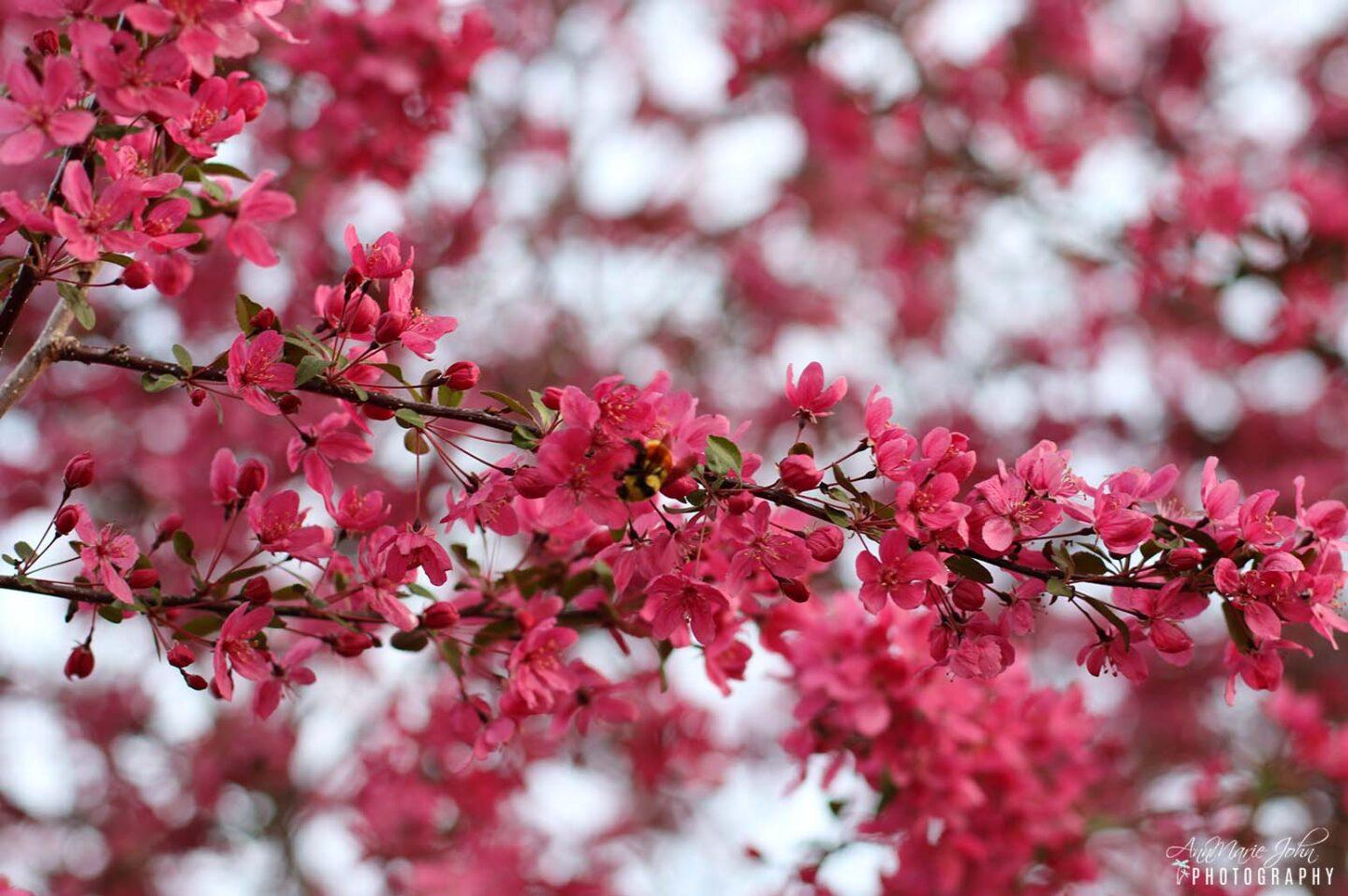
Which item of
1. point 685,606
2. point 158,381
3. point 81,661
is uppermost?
point 158,381

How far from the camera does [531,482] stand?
1.39 metres

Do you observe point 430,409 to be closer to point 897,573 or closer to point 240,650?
point 240,650

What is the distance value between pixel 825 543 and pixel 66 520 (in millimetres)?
1008

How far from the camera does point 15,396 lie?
4.88 feet

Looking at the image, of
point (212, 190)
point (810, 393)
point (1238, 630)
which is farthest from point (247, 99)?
point (1238, 630)

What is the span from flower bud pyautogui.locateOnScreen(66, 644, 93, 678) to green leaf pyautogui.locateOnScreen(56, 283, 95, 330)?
471mm

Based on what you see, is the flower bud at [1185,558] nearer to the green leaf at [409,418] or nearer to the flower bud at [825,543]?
the flower bud at [825,543]

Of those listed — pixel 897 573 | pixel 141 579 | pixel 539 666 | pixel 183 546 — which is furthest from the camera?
pixel 539 666

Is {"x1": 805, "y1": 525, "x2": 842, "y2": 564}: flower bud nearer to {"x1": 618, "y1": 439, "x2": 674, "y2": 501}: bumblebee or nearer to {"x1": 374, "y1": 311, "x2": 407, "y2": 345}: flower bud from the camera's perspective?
{"x1": 618, "y1": 439, "x2": 674, "y2": 501}: bumblebee

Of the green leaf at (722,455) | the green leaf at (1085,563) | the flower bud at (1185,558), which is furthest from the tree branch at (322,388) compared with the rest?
the flower bud at (1185,558)

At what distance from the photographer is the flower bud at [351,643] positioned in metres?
1.62

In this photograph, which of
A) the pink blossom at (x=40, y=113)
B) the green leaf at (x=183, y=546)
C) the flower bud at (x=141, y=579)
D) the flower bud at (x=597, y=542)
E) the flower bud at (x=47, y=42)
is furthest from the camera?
the flower bud at (x=597, y=542)

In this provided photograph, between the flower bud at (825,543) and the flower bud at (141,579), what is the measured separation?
0.89m

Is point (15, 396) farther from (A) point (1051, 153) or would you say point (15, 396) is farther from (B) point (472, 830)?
(A) point (1051, 153)
